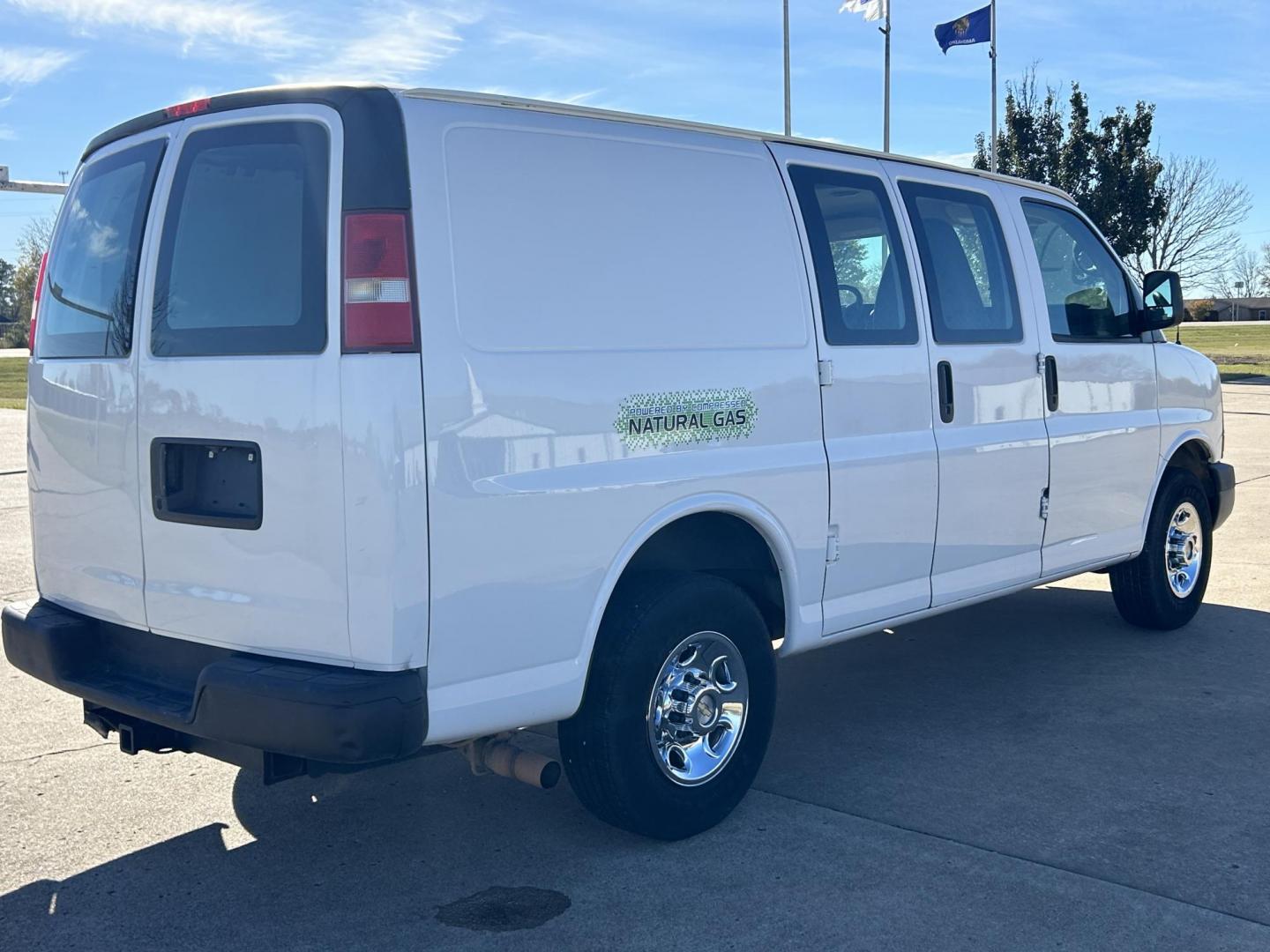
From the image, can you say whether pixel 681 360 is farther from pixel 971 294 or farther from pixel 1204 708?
pixel 1204 708

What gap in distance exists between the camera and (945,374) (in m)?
5.23

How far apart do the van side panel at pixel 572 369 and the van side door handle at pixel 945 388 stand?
0.83 meters

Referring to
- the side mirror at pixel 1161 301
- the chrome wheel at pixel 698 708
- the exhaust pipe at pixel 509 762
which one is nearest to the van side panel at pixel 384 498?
the exhaust pipe at pixel 509 762

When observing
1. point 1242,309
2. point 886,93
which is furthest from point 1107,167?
point 1242,309

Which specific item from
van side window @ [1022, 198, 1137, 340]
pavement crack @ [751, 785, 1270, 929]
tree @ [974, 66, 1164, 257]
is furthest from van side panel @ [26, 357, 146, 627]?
tree @ [974, 66, 1164, 257]

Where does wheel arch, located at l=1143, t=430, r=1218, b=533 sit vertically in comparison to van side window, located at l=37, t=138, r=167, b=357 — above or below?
below

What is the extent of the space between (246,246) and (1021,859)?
2.93m

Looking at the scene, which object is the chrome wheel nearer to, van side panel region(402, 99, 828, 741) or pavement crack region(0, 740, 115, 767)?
van side panel region(402, 99, 828, 741)

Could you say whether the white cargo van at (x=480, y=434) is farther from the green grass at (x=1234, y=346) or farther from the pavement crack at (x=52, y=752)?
the green grass at (x=1234, y=346)

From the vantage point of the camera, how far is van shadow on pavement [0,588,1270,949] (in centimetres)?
367

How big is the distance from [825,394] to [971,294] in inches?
45.8

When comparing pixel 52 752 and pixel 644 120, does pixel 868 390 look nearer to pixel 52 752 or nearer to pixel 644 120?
pixel 644 120

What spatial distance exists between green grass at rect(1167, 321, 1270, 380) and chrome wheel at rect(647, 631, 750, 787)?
1341 cm

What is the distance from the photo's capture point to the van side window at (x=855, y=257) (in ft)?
15.6
